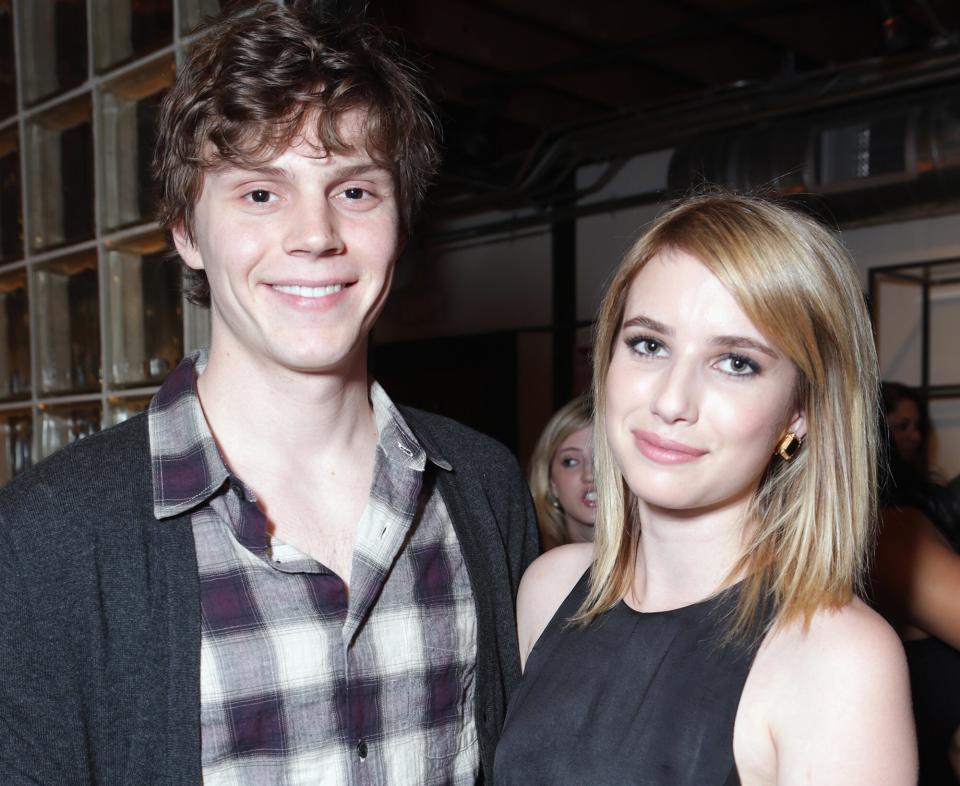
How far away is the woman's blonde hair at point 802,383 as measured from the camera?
131cm

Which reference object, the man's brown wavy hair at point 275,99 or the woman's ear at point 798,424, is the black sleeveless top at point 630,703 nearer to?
the woman's ear at point 798,424

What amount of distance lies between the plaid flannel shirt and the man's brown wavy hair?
13.6 inches

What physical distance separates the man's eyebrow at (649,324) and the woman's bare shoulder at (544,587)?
0.48m

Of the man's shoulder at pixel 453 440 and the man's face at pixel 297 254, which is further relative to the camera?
the man's shoulder at pixel 453 440

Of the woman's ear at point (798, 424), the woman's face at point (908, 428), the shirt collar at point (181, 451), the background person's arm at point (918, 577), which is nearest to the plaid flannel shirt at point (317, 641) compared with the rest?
the shirt collar at point (181, 451)

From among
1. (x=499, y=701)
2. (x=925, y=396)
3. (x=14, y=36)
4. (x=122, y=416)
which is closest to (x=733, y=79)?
(x=925, y=396)

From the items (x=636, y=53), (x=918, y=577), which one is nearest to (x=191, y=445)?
(x=918, y=577)

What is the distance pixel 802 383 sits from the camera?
54.1 inches

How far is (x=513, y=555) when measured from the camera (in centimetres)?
172

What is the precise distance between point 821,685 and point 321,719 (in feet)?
2.15

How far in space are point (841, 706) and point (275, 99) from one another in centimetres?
112

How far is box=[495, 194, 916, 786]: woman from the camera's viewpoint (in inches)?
48.8

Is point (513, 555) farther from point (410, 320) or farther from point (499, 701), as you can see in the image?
point (410, 320)

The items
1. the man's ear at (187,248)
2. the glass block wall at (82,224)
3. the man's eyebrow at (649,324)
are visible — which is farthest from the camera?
the glass block wall at (82,224)
